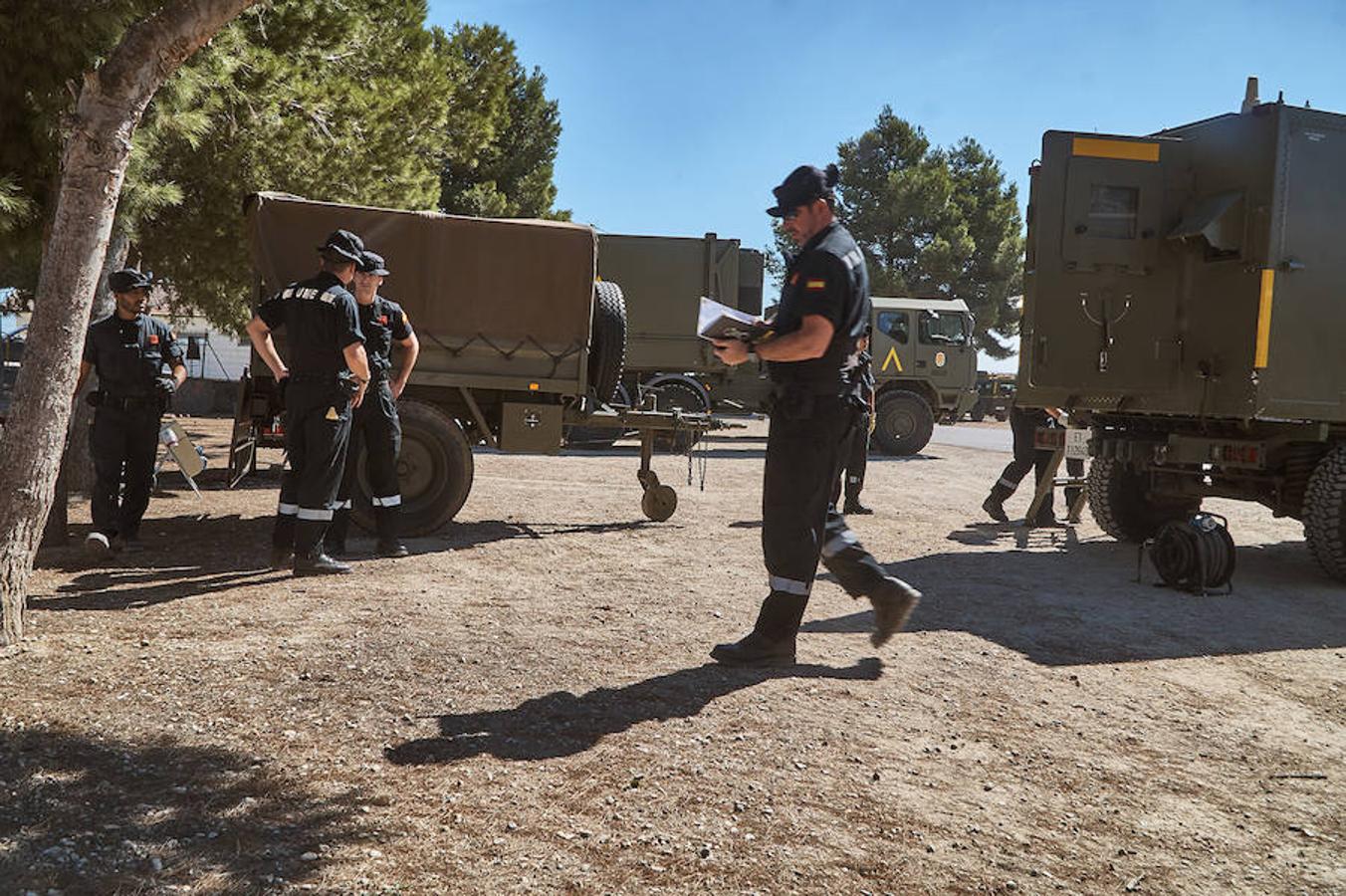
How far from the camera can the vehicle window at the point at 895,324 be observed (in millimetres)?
19000

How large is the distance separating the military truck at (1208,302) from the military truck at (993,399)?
2989 centimetres

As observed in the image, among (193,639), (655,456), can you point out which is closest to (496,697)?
(193,639)

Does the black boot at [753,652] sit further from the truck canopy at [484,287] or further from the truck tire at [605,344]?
the truck tire at [605,344]

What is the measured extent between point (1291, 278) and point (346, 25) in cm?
774

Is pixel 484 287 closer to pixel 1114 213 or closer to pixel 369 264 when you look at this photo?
pixel 369 264

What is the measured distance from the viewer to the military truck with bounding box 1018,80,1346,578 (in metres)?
7.34

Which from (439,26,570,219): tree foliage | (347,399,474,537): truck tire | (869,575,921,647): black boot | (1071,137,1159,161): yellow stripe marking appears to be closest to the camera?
(869,575,921,647): black boot

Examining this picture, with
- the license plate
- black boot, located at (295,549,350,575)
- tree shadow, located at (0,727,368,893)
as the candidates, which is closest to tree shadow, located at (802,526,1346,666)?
the license plate

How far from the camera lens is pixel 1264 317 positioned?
7320 mm

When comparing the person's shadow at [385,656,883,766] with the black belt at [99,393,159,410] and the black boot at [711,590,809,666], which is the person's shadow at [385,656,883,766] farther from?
the black belt at [99,393,159,410]

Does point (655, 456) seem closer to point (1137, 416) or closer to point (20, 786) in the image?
point (1137, 416)

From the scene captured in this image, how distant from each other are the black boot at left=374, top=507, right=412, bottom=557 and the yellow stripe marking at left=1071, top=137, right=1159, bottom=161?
5393 millimetres

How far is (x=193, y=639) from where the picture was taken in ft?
15.4

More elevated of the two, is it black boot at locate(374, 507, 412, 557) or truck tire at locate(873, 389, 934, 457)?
truck tire at locate(873, 389, 934, 457)
